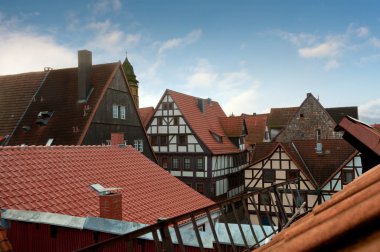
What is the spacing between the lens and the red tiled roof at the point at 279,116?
51.0 metres

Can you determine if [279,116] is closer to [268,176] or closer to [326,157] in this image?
[326,157]

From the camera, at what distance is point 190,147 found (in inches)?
1190

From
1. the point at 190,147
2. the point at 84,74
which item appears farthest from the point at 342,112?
the point at 84,74

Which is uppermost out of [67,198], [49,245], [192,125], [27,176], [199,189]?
[192,125]

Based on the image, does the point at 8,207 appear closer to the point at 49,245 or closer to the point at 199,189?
the point at 49,245

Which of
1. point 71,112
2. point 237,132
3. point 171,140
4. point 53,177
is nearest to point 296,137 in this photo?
point 237,132

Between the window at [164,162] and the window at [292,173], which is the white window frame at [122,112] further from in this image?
the window at [292,173]

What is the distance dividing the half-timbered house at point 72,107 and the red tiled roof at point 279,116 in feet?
98.0

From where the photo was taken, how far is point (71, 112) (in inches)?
860

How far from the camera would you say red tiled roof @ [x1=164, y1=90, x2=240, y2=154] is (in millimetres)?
30359

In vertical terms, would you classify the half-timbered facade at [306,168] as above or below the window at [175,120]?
below

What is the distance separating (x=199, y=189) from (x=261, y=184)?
6.30 metres

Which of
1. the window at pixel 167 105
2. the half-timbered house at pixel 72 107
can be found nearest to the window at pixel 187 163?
the half-timbered house at pixel 72 107

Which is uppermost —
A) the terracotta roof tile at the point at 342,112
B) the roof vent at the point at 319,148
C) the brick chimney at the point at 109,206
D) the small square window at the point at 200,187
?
the terracotta roof tile at the point at 342,112
